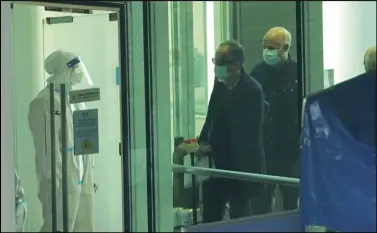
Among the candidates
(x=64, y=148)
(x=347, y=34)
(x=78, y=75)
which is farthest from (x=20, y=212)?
(x=347, y=34)

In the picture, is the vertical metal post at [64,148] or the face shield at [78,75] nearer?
the vertical metal post at [64,148]

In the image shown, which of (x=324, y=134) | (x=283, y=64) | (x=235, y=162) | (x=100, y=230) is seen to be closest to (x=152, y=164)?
(x=100, y=230)

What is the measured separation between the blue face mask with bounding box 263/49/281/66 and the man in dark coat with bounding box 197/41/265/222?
0.13m

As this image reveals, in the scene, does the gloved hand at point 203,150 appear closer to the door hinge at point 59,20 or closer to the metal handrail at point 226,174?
the metal handrail at point 226,174

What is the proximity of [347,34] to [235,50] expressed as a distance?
0.61m

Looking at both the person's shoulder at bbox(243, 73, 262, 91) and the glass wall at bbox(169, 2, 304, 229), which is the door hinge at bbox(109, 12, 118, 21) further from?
the person's shoulder at bbox(243, 73, 262, 91)

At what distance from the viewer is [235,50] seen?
378cm

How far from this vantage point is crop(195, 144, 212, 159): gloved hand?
3.89m

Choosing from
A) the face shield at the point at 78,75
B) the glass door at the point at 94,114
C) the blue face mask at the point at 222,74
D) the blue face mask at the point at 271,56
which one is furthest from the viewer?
the blue face mask at the point at 222,74

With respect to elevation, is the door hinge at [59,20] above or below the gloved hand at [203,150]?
above

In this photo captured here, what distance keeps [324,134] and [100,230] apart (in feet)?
4.46

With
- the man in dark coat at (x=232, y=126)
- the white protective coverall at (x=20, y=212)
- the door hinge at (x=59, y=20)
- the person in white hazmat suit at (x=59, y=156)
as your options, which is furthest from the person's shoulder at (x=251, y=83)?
the white protective coverall at (x=20, y=212)

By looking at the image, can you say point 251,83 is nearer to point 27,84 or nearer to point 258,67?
point 258,67

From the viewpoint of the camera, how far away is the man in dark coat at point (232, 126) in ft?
12.3
